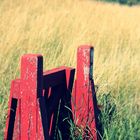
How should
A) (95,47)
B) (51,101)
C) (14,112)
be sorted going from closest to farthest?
(14,112) → (51,101) → (95,47)

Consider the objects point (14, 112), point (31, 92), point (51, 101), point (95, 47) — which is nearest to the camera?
point (31, 92)

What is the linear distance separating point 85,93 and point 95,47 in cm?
291

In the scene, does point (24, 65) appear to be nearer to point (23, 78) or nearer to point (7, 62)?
point (23, 78)

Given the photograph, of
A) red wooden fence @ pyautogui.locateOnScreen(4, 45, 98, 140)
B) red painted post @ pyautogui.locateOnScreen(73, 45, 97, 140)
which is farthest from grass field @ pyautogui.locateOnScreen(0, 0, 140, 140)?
red wooden fence @ pyautogui.locateOnScreen(4, 45, 98, 140)

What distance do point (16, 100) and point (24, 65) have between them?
0.34 metres

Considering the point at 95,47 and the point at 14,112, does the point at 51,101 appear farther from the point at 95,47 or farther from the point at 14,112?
the point at 95,47

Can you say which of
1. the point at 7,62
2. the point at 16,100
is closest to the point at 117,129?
the point at 16,100

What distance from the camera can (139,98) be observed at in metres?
3.75

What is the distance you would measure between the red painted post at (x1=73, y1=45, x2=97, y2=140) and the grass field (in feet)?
0.40

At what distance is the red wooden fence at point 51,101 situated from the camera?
2.19 metres

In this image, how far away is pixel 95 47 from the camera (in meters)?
5.50

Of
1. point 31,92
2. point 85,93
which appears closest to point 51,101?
point 85,93

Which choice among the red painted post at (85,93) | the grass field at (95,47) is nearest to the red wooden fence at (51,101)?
the red painted post at (85,93)

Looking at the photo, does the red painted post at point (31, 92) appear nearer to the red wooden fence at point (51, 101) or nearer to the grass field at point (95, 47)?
the red wooden fence at point (51, 101)
